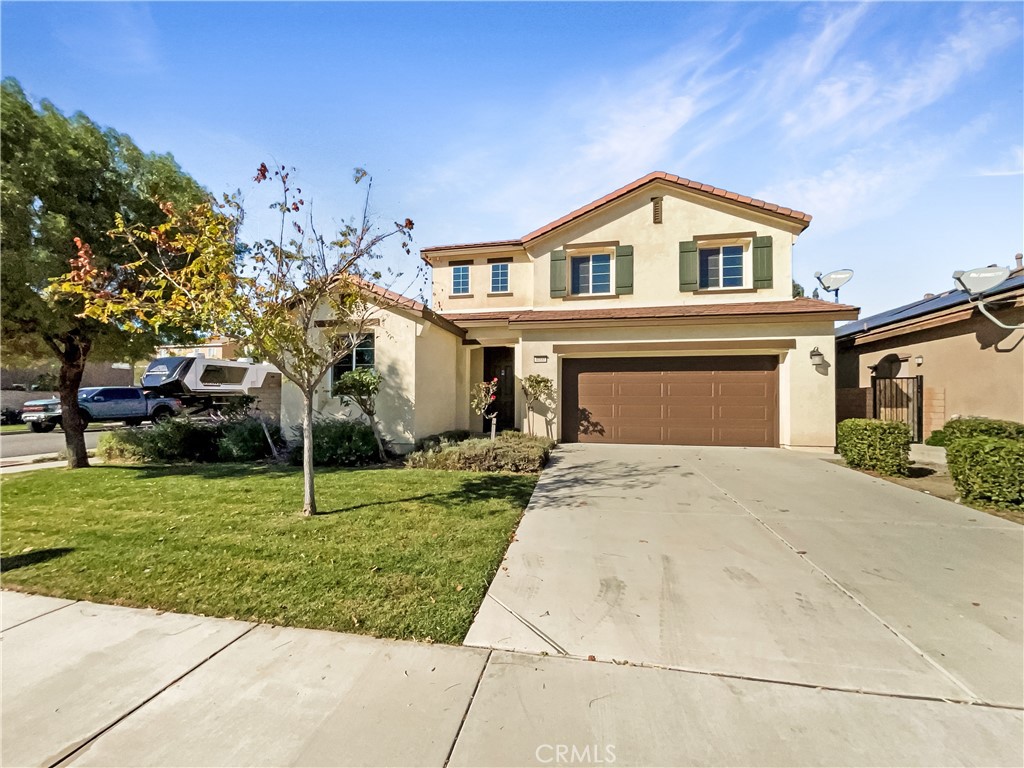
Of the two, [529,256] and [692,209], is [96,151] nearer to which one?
[529,256]

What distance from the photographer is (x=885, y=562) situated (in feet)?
13.2

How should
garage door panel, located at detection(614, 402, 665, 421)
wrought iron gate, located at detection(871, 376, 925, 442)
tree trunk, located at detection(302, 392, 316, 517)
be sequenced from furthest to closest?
wrought iron gate, located at detection(871, 376, 925, 442) < garage door panel, located at detection(614, 402, 665, 421) < tree trunk, located at detection(302, 392, 316, 517)

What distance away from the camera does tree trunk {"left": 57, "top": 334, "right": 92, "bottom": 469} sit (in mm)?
8706

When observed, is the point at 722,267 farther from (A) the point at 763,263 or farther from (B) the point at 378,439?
(B) the point at 378,439

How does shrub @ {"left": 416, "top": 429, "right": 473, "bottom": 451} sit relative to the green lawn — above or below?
above

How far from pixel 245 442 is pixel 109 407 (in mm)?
14878

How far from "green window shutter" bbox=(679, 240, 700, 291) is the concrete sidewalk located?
11138 mm

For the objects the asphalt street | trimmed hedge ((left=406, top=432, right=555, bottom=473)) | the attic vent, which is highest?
the attic vent

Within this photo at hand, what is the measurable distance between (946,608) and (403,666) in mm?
4077

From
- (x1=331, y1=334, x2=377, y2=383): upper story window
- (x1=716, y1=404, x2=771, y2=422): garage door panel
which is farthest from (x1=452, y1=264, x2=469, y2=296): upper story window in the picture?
(x1=716, y1=404, x2=771, y2=422): garage door panel

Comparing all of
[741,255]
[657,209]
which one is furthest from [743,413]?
[657,209]

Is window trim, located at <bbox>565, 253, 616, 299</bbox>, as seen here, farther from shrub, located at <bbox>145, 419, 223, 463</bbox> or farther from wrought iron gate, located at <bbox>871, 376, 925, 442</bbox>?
shrub, located at <bbox>145, 419, 223, 463</bbox>

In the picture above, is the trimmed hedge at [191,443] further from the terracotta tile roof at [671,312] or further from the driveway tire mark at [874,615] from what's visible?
the driveway tire mark at [874,615]

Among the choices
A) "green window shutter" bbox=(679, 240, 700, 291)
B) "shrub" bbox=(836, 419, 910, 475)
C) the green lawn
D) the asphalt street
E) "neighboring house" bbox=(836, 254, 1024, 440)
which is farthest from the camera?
the asphalt street
